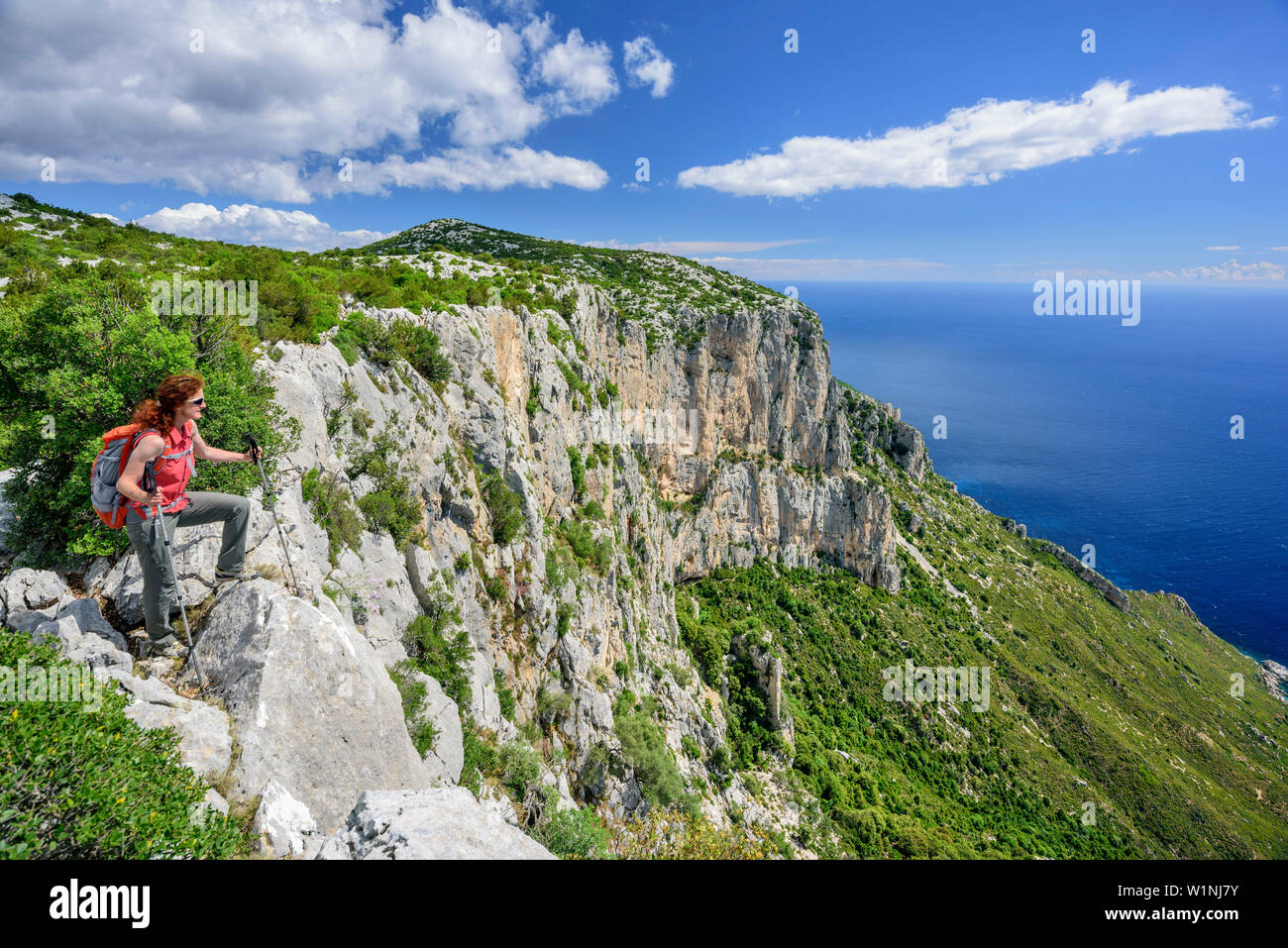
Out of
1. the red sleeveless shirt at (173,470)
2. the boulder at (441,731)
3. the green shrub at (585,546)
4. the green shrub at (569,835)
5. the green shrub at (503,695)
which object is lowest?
the green shrub at (569,835)

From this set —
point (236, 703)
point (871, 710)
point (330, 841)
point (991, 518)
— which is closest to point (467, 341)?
→ point (236, 703)

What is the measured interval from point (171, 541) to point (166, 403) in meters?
2.01

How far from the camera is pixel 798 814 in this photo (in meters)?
31.1

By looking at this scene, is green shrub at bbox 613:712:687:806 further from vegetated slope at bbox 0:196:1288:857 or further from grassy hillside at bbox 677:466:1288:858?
grassy hillside at bbox 677:466:1288:858

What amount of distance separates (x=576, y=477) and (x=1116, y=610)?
96924 millimetres

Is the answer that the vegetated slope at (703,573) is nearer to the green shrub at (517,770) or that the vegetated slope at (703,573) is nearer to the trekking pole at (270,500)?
the green shrub at (517,770)

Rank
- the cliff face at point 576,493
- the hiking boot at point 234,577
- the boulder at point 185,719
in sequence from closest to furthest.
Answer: the boulder at point 185,719, the hiking boot at point 234,577, the cliff face at point 576,493

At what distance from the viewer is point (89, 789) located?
3766 mm

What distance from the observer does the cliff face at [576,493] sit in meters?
12.7

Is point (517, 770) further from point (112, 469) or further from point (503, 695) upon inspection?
point (112, 469)

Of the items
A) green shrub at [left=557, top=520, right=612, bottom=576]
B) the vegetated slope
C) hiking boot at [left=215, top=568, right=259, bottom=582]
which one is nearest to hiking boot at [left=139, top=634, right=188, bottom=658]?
hiking boot at [left=215, top=568, right=259, bottom=582]

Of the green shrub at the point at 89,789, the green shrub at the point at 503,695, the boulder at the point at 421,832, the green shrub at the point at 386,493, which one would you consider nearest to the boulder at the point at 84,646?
the green shrub at the point at 89,789

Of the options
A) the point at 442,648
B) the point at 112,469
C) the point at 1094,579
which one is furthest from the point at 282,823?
the point at 1094,579

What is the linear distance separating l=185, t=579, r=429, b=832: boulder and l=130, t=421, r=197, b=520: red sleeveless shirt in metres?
1.65
